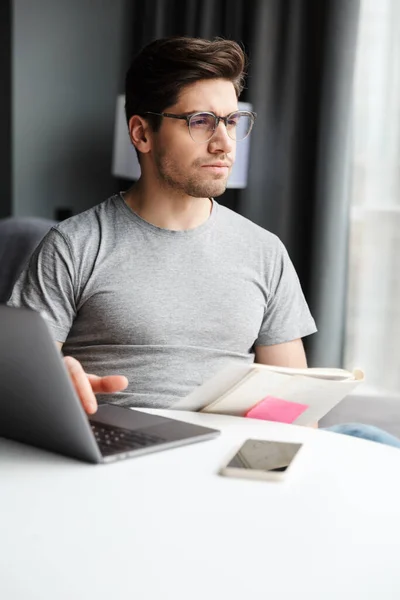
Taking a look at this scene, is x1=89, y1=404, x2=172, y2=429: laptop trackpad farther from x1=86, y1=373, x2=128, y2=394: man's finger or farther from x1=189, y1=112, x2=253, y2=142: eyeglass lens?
x1=189, y1=112, x2=253, y2=142: eyeglass lens

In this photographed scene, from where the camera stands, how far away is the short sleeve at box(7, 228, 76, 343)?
5.46 feet

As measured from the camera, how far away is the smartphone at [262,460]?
0.99 m

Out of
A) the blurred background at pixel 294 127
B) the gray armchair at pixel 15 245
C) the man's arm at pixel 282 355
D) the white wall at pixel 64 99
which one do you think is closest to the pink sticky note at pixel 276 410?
the man's arm at pixel 282 355

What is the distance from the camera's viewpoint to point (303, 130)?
3.41m

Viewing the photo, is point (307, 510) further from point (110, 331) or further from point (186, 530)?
point (110, 331)

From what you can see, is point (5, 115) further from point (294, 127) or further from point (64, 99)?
point (294, 127)

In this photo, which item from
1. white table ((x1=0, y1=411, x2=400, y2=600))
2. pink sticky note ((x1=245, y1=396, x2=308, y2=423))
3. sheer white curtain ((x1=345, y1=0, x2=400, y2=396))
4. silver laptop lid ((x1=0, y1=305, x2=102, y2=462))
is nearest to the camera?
white table ((x1=0, y1=411, x2=400, y2=600))

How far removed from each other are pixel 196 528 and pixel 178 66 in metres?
1.16

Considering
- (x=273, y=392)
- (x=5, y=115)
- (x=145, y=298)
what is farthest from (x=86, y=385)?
(x=5, y=115)

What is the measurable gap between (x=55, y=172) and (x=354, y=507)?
10.4 feet

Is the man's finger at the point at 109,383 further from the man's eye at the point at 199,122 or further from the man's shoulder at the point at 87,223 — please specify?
the man's eye at the point at 199,122

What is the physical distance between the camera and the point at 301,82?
3.41 m

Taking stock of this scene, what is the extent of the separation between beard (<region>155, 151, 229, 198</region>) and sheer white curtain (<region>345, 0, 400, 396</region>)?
161cm

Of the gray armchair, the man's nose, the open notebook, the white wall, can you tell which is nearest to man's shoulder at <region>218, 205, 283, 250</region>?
the man's nose
